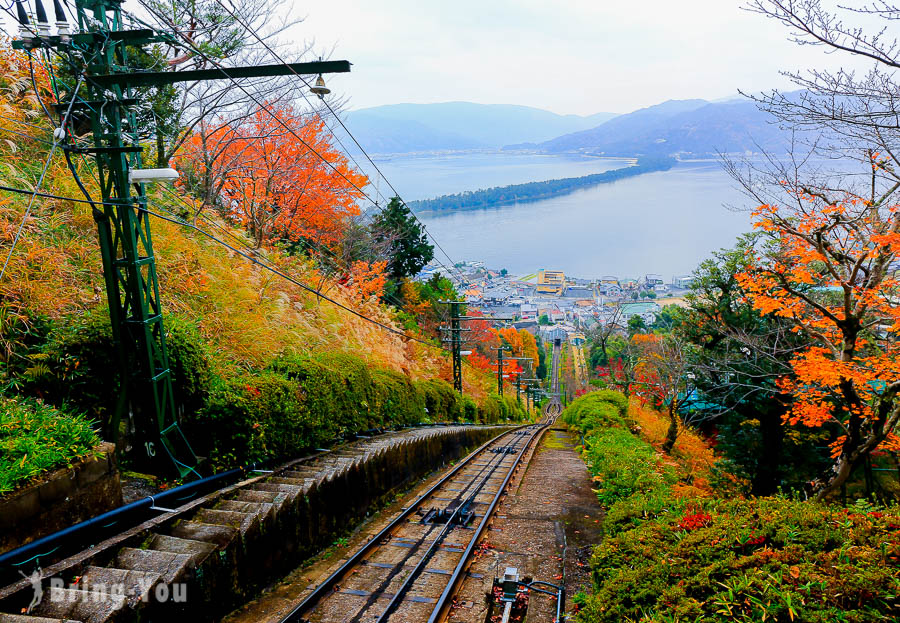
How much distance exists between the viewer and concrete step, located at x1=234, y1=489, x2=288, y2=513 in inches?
238

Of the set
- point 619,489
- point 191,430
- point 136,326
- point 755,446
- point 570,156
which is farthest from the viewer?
point 570,156

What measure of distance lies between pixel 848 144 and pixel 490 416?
73.3 ft

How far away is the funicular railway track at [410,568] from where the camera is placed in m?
5.52

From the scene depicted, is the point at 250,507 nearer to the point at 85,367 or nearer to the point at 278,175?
the point at 85,367

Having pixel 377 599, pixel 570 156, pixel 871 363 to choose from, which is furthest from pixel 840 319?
pixel 570 156

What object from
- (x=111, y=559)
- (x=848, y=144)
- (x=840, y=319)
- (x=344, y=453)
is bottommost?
(x=344, y=453)

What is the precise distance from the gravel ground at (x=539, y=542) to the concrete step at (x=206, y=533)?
2598 millimetres

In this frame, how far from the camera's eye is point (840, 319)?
355 inches

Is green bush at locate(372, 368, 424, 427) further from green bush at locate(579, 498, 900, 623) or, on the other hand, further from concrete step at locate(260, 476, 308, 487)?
green bush at locate(579, 498, 900, 623)

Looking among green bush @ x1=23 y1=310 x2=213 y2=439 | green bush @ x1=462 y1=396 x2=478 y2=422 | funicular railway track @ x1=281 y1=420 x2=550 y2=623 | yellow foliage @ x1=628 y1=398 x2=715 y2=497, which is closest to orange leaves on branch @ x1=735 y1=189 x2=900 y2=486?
funicular railway track @ x1=281 y1=420 x2=550 y2=623

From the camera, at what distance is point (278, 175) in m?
16.1

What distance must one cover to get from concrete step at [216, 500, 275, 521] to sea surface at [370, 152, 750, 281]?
58.3 m

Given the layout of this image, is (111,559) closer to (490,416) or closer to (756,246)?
(756,246)

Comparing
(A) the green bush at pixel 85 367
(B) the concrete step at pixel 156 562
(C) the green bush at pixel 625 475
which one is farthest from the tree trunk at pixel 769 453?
(B) the concrete step at pixel 156 562
